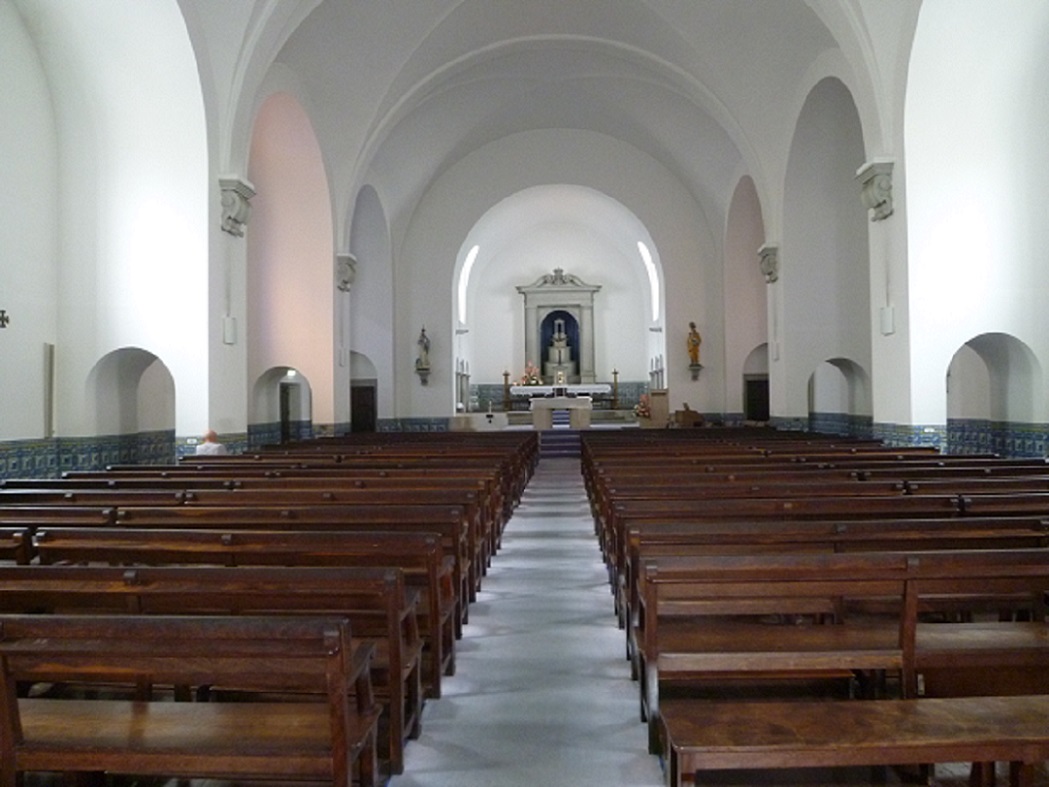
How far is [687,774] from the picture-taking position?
205 centimetres

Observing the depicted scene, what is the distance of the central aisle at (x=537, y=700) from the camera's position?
3.01 meters

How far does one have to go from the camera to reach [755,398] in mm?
18891

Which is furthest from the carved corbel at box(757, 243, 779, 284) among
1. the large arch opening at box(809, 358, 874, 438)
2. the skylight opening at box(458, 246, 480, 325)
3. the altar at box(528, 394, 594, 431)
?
the skylight opening at box(458, 246, 480, 325)

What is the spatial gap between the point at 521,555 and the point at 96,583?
491 cm

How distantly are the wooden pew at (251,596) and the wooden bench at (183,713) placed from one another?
0.35 meters

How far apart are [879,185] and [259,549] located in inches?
347

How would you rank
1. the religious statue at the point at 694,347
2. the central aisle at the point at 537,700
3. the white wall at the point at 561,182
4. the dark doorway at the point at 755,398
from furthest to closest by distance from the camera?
1. the white wall at the point at 561,182
2. the religious statue at the point at 694,347
3. the dark doorway at the point at 755,398
4. the central aisle at the point at 537,700

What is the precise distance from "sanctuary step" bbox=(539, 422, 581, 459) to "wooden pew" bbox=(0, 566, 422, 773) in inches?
600

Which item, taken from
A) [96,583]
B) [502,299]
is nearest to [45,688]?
[96,583]

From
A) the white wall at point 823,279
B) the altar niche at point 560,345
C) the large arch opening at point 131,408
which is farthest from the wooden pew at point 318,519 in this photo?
the altar niche at point 560,345

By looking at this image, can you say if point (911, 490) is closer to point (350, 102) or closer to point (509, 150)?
point (350, 102)

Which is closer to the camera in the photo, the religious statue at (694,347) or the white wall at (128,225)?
the white wall at (128,225)

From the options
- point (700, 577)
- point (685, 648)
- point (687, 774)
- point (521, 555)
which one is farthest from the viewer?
point (521, 555)

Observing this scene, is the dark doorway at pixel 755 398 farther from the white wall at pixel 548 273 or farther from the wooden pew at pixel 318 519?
the wooden pew at pixel 318 519
